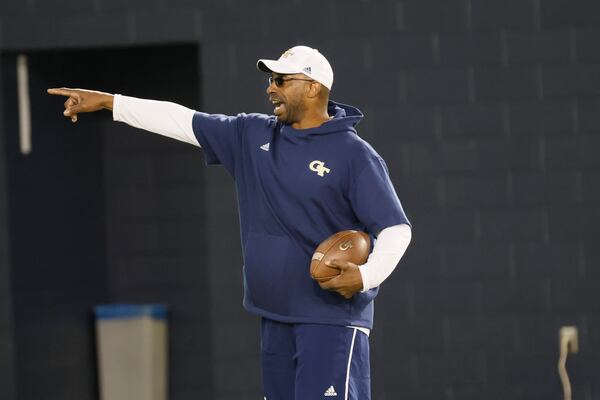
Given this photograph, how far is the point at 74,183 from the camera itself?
7.13 meters

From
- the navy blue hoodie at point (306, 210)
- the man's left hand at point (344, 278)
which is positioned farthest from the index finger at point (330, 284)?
the navy blue hoodie at point (306, 210)

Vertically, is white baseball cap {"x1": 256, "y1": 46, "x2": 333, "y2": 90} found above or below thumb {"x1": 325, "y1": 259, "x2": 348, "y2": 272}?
above

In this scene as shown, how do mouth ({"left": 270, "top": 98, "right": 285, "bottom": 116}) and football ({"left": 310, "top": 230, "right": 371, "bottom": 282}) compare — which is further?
mouth ({"left": 270, "top": 98, "right": 285, "bottom": 116})

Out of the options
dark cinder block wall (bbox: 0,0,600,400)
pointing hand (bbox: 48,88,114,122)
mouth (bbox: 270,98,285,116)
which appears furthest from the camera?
dark cinder block wall (bbox: 0,0,600,400)

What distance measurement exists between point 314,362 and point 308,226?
459 millimetres

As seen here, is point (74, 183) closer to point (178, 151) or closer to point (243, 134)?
point (178, 151)

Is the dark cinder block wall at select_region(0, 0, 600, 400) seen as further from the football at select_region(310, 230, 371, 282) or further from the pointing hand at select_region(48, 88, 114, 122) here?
the football at select_region(310, 230, 371, 282)

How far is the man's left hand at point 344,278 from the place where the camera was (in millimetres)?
4184

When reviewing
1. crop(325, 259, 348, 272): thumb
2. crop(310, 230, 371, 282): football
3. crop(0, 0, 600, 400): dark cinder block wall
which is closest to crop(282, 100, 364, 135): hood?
crop(310, 230, 371, 282): football

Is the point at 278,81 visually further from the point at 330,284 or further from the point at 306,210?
the point at 330,284

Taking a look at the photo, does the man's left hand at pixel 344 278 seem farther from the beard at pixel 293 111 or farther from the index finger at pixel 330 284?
Result: the beard at pixel 293 111

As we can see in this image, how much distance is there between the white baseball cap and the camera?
442cm

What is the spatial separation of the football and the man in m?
0.05

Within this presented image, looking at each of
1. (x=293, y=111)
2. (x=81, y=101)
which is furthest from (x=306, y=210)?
(x=81, y=101)
